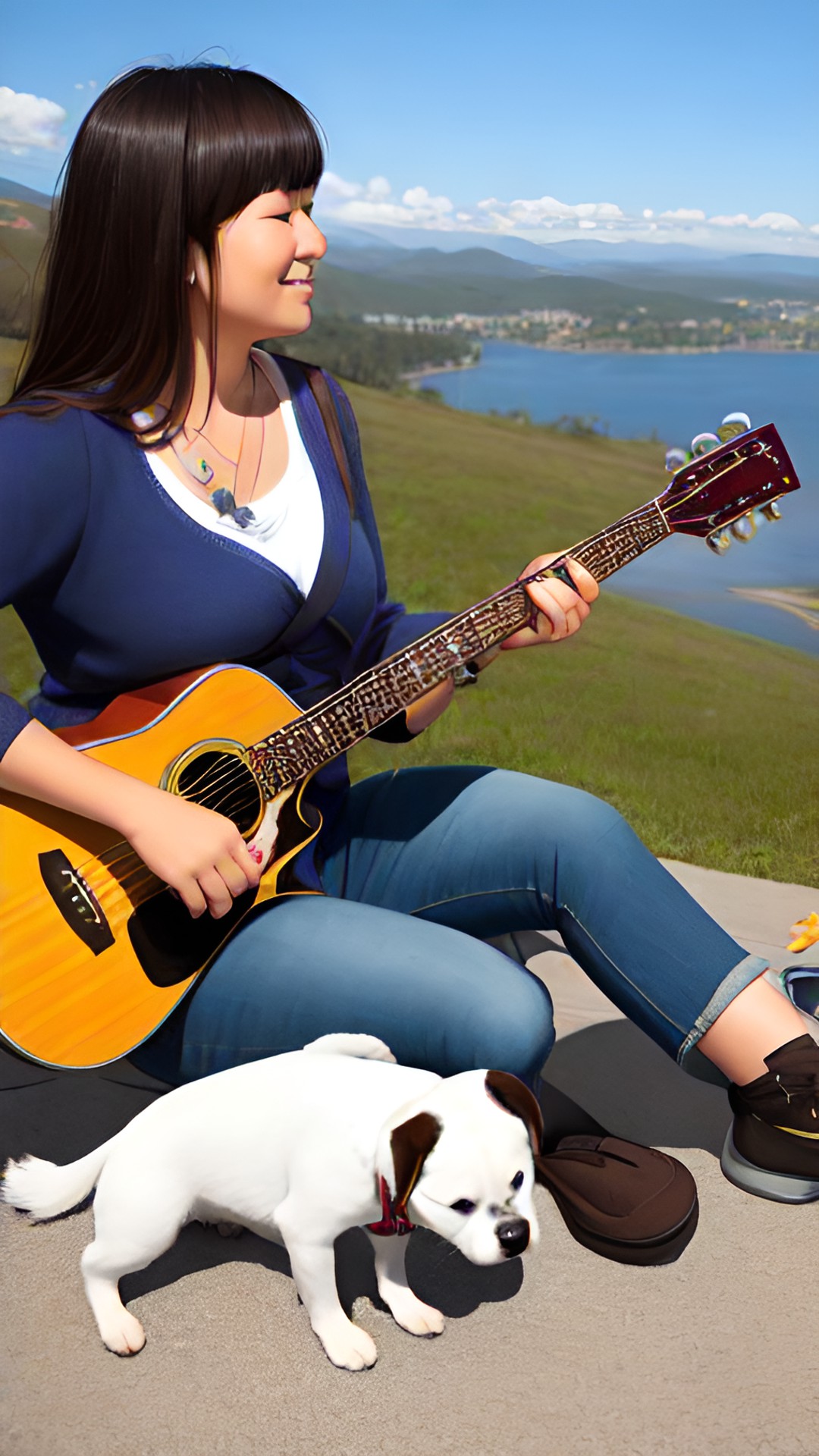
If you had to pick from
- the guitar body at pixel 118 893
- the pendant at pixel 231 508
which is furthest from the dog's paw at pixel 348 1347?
the pendant at pixel 231 508

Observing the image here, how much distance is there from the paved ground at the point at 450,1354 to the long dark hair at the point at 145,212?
3.11 ft

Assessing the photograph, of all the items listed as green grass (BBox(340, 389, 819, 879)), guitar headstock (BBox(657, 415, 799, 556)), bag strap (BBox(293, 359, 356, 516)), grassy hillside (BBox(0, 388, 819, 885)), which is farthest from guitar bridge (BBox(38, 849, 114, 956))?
green grass (BBox(340, 389, 819, 879))

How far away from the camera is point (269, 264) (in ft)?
5.23

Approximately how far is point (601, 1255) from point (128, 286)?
148 centimetres

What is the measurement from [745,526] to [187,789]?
91 centimetres

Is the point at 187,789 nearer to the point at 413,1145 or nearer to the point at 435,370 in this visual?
the point at 413,1145

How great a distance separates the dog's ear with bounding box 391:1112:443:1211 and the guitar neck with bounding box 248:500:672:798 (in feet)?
1.83

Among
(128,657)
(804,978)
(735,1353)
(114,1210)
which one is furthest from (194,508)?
(735,1353)

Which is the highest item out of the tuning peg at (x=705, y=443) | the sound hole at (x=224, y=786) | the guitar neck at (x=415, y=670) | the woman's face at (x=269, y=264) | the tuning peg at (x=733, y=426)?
the woman's face at (x=269, y=264)

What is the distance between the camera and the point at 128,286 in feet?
5.16

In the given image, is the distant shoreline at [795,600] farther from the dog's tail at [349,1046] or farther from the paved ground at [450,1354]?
the dog's tail at [349,1046]

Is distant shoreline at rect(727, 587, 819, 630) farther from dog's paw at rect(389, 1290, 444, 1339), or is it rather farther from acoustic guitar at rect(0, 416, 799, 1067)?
dog's paw at rect(389, 1290, 444, 1339)

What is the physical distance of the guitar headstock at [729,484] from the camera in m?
1.75

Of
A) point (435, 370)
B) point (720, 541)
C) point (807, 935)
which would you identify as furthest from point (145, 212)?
point (435, 370)
